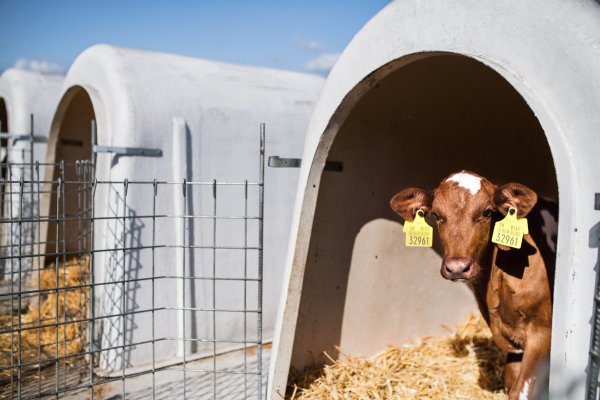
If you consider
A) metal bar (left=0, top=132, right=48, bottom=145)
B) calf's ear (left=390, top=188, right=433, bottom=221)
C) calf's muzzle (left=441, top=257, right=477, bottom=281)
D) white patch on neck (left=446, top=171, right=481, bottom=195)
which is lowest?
calf's muzzle (left=441, top=257, right=477, bottom=281)

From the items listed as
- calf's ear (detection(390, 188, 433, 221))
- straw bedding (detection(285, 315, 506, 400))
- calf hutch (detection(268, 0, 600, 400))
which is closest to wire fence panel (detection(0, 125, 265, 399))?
straw bedding (detection(285, 315, 506, 400))

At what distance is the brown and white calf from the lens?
3.14 meters

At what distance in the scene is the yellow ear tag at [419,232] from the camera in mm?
3535

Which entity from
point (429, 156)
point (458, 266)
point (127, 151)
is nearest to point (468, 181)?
point (458, 266)

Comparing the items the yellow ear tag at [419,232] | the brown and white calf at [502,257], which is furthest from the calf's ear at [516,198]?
the yellow ear tag at [419,232]

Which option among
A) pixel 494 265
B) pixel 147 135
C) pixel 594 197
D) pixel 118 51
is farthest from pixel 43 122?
pixel 594 197

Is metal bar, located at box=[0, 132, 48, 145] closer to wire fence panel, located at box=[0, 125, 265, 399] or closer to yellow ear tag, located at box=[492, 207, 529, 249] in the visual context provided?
wire fence panel, located at box=[0, 125, 265, 399]

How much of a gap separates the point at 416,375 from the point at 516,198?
2.04m

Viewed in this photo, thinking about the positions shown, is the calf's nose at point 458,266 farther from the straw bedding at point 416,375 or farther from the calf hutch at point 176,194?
the calf hutch at point 176,194

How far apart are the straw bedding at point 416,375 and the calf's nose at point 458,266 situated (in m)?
1.47

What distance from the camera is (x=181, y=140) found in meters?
5.25

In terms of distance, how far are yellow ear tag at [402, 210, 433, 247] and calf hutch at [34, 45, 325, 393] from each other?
1499 millimetres

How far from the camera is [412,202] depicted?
3.56m

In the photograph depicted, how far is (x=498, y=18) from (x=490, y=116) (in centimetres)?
212
